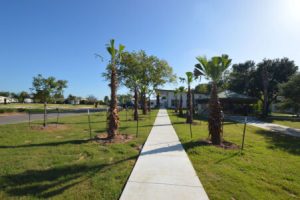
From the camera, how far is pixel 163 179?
4660 mm

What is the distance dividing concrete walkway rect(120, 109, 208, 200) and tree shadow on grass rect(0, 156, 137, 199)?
1173mm

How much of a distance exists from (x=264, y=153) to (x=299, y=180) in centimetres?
251

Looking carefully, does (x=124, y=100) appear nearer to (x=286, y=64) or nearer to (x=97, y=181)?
(x=286, y=64)

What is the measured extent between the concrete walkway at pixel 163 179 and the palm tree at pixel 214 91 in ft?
8.34

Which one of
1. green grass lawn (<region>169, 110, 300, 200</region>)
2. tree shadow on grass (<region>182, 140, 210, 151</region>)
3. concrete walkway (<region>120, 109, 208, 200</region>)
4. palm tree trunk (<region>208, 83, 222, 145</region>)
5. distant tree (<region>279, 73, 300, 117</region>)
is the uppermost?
distant tree (<region>279, 73, 300, 117</region>)

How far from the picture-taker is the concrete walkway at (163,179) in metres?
3.90

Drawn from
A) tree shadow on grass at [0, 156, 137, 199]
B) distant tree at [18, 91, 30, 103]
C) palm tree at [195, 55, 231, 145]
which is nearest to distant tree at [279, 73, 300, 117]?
palm tree at [195, 55, 231, 145]

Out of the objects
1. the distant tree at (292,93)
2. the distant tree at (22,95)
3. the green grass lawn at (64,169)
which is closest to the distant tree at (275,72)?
the distant tree at (292,93)

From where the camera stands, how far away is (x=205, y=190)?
416 cm

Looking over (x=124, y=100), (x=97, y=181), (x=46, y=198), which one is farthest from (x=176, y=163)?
(x=124, y=100)

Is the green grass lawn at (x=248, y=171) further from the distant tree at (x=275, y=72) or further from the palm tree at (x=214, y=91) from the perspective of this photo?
the distant tree at (x=275, y=72)

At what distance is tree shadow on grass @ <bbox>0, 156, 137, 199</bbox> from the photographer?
3.95m

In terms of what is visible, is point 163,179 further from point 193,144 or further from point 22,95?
point 22,95

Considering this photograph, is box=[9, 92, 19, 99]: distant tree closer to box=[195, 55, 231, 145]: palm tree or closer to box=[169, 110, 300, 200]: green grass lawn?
box=[195, 55, 231, 145]: palm tree
